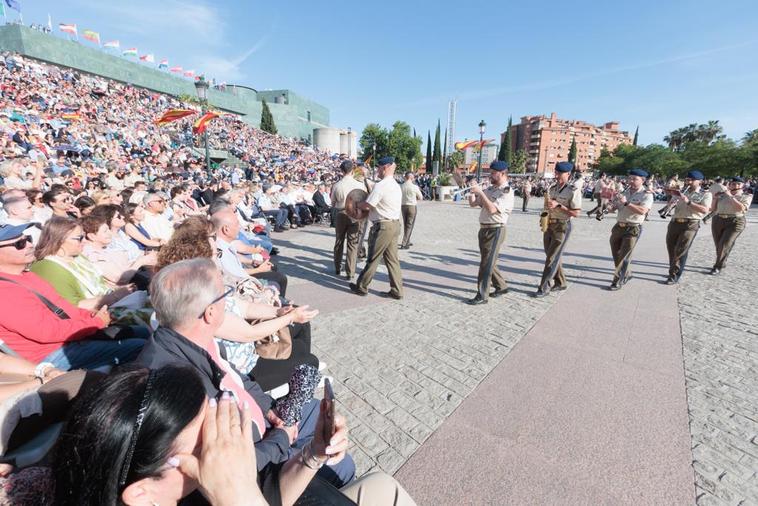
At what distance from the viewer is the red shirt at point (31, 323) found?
213 cm

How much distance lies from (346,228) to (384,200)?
1.42 m

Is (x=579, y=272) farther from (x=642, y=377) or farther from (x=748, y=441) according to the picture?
(x=748, y=441)

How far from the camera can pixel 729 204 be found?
6.86 metres

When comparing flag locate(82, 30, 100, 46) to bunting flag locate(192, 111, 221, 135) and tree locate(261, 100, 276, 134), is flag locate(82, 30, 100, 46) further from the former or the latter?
bunting flag locate(192, 111, 221, 135)

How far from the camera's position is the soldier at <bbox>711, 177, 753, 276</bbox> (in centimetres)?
678

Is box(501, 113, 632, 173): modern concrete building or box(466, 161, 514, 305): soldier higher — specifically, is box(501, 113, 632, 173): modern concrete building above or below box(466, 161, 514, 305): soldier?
above

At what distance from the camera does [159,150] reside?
927 inches

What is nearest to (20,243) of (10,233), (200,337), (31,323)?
(10,233)

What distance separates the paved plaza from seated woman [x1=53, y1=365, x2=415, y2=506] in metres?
1.50

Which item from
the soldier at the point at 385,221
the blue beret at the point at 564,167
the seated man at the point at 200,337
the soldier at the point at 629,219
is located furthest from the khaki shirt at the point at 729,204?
the seated man at the point at 200,337

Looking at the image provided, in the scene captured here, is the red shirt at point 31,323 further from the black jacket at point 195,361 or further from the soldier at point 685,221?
the soldier at point 685,221

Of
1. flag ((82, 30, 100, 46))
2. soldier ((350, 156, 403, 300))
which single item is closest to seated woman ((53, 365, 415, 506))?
soldier ((350, 156, 403, 300))

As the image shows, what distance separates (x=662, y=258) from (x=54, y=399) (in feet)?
34.9

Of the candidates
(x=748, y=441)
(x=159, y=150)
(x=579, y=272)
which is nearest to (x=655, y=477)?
(x=748, y=441)
